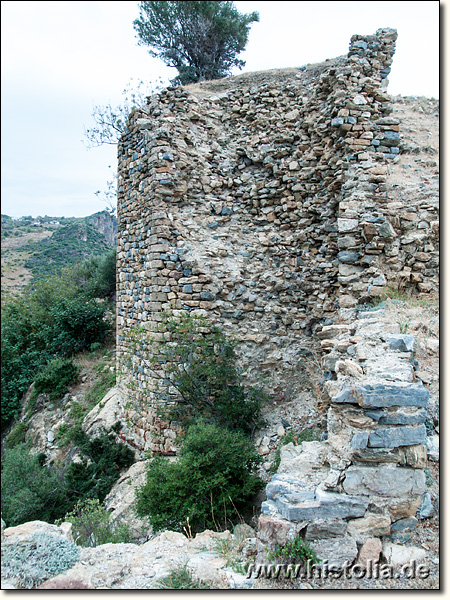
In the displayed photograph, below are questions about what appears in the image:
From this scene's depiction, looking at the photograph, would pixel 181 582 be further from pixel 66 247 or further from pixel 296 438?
pixel 66 247

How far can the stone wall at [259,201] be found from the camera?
6.09 meters

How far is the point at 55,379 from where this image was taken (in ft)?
33.4

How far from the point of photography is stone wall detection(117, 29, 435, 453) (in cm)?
609

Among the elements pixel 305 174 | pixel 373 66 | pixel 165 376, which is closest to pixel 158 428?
pixel 165 376

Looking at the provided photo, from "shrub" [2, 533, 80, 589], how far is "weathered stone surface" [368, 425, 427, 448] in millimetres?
2470

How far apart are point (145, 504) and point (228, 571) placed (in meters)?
1.96

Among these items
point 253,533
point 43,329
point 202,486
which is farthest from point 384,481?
point 43,329

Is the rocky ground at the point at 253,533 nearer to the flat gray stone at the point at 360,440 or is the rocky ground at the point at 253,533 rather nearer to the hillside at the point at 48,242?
the flat gray stone at the point at 360,440

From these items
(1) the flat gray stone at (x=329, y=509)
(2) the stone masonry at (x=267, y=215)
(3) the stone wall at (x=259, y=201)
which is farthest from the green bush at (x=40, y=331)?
(1) the flat gray stone at (x=329, y=509)

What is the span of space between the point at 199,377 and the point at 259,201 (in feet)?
11.1

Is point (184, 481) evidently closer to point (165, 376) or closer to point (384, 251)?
point (165, 376)

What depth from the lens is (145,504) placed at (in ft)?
14.6

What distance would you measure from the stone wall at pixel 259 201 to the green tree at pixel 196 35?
6180 mm

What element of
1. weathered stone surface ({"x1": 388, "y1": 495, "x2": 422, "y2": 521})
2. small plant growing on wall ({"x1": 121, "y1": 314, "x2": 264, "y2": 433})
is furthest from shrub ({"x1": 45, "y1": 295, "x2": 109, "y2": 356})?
weathered stone surface ({"x1": 388, "y1": 495, "x2": 422, "y2": 521})
